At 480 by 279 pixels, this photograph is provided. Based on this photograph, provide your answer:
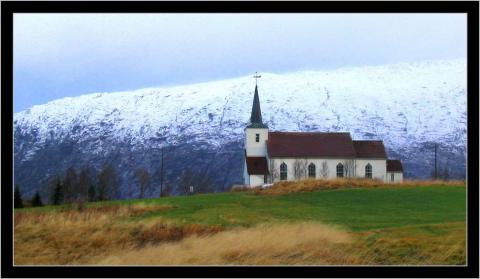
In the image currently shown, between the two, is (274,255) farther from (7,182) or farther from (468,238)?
(7,182)

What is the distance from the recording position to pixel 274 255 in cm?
1398

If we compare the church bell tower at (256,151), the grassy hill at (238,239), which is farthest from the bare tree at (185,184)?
the grassy hill at (238,239)

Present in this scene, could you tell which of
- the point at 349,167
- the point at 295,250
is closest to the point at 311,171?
the point at 349,167

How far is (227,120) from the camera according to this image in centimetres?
11706

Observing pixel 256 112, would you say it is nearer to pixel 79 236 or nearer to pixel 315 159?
pixel 315 159

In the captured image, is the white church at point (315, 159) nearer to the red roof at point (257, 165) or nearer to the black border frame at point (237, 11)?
the red roof at point (257, 165)

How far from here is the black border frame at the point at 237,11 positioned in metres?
11.8

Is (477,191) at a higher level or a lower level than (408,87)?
lower

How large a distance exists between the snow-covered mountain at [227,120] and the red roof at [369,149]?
30.8 m

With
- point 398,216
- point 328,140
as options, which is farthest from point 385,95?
point 398,216

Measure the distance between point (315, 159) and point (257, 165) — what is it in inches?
209

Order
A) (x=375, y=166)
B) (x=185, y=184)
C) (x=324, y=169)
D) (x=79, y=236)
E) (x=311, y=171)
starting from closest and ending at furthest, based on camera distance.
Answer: (x=79, y=236) < (x=324, y=169) < (x=311, y=171) < (x=375, y=166) < (x=185, y=184)

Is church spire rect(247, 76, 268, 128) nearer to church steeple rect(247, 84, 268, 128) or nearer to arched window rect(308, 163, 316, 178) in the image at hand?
church steeple rect(247, 84, 268, 128)

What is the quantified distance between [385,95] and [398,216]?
88507 mm
